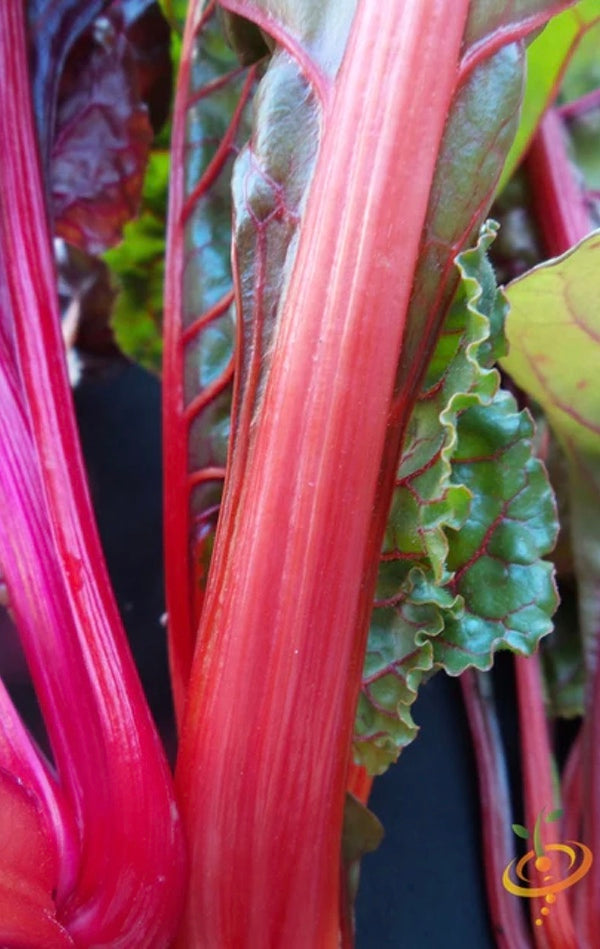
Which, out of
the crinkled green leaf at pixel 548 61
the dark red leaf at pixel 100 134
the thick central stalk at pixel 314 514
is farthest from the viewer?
the dark red leaf at pixel 100 134

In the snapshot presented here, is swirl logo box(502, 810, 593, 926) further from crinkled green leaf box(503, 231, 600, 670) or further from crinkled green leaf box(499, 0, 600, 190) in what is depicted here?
crinkled green leaf box(499, 0, 600, 190)

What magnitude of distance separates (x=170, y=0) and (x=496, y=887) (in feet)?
2.81

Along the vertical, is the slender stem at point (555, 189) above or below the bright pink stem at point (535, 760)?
above

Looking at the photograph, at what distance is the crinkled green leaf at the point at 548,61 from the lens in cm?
71

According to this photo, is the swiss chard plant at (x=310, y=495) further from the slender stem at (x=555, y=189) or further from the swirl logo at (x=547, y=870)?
the slender stem at (x=555, y=189)

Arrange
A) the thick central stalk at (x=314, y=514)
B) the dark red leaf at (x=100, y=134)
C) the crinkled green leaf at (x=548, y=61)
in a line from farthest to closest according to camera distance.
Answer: the dark red leaf at (x=100, y=134), the crinkled green leaf at (x=548, y=61), the thick central stalk at (x=314, y=514)

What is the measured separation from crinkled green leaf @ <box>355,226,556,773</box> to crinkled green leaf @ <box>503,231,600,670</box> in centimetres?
6

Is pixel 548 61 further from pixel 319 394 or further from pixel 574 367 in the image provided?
pixel 319 394

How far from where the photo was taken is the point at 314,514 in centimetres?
54

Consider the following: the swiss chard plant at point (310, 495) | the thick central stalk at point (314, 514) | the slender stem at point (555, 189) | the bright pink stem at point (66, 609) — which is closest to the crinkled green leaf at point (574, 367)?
the swiss chard plant at point (310, 495)

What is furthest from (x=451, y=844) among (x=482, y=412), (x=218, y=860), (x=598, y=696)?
A: (x=482, y=412)

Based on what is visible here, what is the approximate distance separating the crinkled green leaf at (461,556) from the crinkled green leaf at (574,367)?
0.21 ft

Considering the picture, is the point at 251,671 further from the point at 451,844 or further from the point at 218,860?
the point at 451,844

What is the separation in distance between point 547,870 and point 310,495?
1.42 ft
